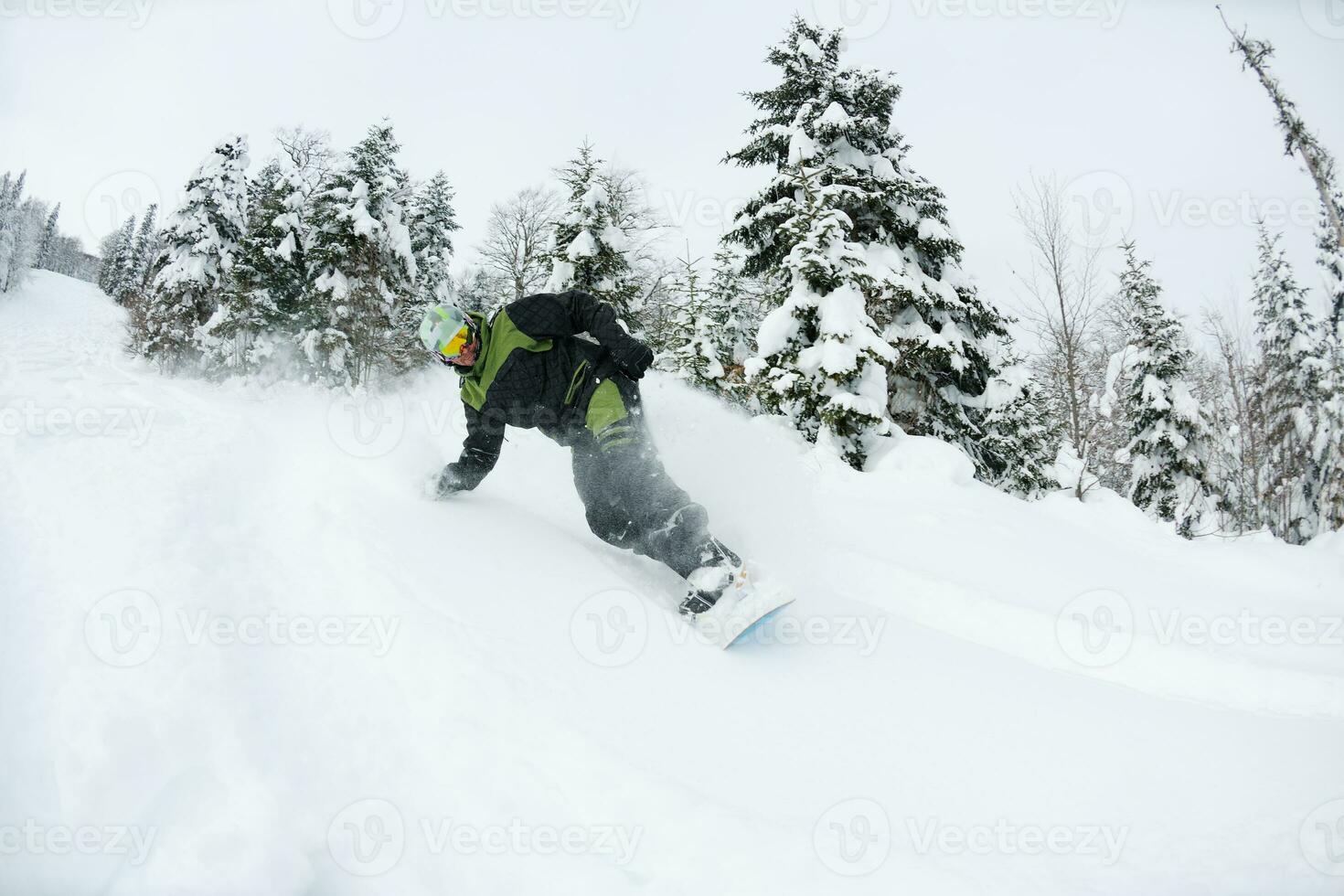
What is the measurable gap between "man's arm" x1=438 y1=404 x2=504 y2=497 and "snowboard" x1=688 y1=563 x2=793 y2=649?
6.04 ft

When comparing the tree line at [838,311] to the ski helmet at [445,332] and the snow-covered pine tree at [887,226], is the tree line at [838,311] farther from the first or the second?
the ski helmet at [445,332]

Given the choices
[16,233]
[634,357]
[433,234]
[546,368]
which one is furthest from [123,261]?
[634,357]

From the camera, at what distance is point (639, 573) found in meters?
3.53

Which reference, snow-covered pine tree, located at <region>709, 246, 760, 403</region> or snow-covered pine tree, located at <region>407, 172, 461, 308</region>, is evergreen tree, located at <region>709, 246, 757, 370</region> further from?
snow-covered pine tree, located at <region>407, 172, 461, 308</region>

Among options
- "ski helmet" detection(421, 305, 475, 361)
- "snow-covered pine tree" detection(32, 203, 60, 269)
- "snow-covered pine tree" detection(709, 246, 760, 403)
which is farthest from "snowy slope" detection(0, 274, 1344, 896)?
"snow-covered pine tree" detection(32, 203, 60, 269)

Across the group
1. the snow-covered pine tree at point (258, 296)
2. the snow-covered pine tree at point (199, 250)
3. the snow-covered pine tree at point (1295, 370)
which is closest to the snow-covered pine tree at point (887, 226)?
the snow-covered pine tree at point (1295, 370)

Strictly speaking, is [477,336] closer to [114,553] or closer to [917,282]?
[114,553]

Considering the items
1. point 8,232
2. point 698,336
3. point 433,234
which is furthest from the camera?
point 8,232

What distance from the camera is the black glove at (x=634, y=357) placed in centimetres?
349

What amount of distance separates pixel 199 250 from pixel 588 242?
13.9 m

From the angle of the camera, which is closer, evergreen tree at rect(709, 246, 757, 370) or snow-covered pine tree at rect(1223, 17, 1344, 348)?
snow-covered pine tree at rect(1223, 17, 1344, 348)

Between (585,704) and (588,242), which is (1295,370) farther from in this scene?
(585,704)

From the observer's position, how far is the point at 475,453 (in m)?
3.79

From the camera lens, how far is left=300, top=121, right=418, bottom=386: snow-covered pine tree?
1747 centimetres
